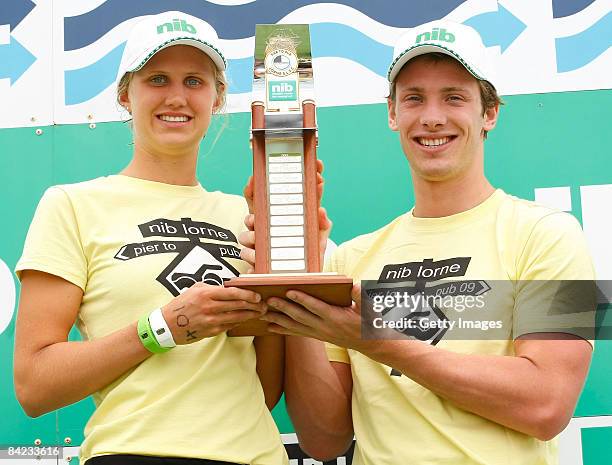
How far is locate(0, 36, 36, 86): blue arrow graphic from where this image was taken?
102 inches

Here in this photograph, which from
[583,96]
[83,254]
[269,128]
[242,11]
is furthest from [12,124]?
[583,96]

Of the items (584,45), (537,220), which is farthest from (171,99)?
(584,45)

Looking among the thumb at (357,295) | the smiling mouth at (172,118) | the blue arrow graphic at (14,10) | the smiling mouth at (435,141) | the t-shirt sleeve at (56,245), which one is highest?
the blue arrow graphic at (14,10)

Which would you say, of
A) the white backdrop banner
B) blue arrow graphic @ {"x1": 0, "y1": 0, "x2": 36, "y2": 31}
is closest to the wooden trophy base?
the white backdrop banner

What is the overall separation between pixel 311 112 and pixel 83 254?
1.89ft

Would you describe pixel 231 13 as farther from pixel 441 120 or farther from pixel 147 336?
pixel 147 336

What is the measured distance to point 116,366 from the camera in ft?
5.49

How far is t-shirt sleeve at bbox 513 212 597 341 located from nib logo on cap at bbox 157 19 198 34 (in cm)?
90

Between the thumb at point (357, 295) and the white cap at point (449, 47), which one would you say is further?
the white cap at point (449, 47)

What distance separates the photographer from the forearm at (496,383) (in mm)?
1660

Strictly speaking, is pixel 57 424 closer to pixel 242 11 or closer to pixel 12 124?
pixel 12 124

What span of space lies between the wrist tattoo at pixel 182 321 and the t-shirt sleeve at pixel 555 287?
2.25 feet

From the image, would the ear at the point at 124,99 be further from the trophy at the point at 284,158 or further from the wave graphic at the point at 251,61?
the wave graphic at the point at 251,61

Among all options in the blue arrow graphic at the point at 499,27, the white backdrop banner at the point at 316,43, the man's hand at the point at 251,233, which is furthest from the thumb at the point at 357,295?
the blue arrow graphic at the point at 499,27
